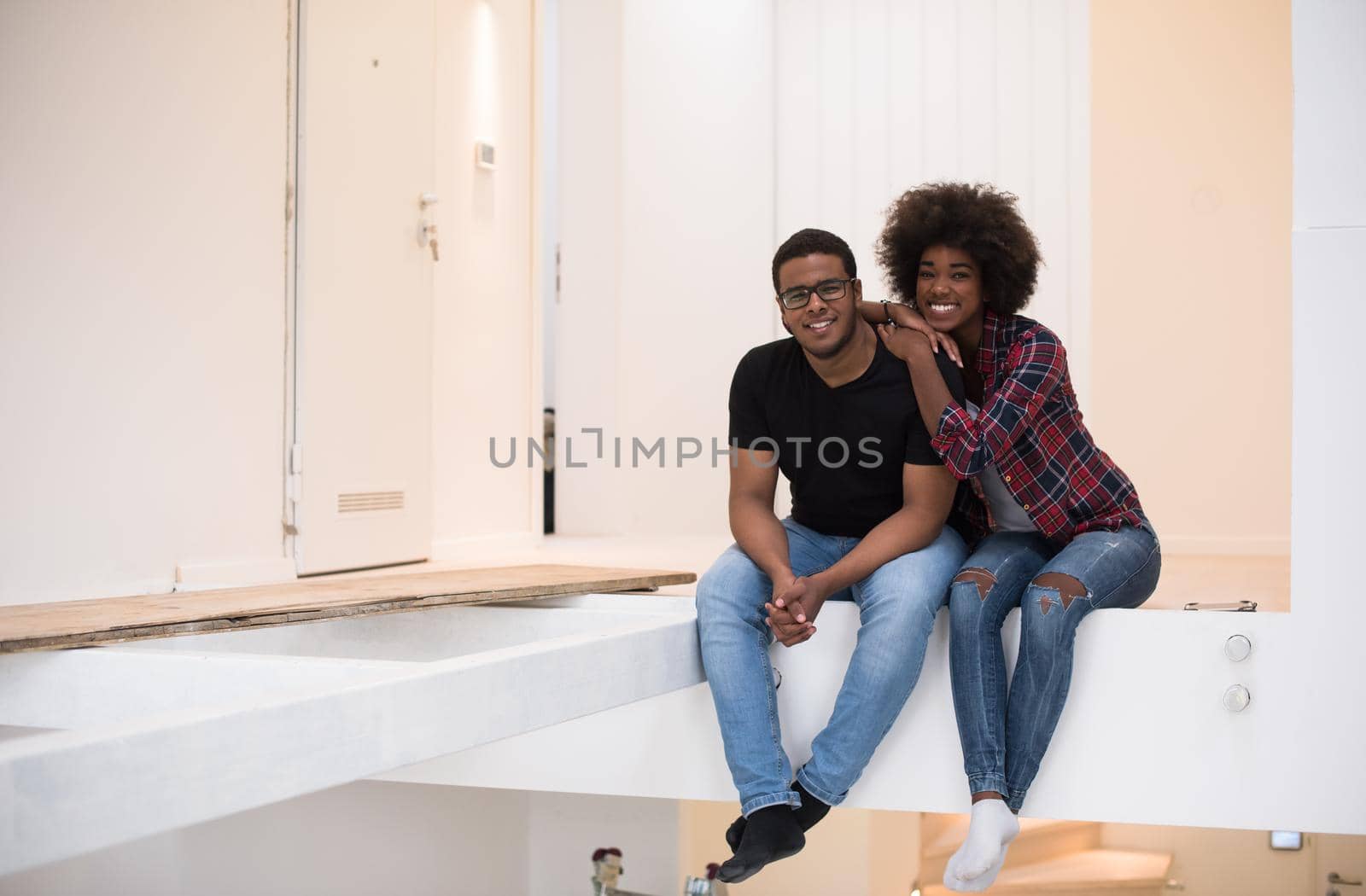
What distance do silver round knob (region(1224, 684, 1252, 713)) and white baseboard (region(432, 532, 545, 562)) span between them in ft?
7.70

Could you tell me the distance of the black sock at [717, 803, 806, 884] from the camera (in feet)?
5.80

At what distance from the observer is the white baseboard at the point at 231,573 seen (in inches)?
111

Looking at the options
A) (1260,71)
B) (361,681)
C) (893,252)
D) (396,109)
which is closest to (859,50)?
(1260,71)

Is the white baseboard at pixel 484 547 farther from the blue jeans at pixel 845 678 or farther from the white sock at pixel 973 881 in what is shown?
the white sock at pixel 973 881

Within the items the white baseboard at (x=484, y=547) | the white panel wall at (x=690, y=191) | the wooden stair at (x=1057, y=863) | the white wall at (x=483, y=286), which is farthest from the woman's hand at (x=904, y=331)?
the wooden stair at (x=1057, y=863)

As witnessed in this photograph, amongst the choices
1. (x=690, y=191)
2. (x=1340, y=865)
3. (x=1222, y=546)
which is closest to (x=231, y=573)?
(x=690, y=191)

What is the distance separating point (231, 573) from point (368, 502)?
61 centimetres

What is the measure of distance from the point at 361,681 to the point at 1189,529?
393 centimetres

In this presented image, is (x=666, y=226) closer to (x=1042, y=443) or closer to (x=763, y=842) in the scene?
(x=1042, y=443)

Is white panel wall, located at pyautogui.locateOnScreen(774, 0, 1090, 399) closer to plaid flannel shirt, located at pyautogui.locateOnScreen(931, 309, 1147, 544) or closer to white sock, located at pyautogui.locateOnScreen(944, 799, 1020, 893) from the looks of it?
plaid flannel shirt, located at pyautogui.locateOnScreen(931, 309, 1147, 544)

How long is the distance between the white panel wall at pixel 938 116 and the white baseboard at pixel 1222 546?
2.30ft

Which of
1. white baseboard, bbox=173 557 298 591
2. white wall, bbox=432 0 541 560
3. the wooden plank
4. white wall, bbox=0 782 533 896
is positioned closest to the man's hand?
the wooden plank

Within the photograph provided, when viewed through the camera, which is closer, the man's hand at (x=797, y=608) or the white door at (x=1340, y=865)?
the man's hand at (x=797, y=608)

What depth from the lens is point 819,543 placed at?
219 centimetres
